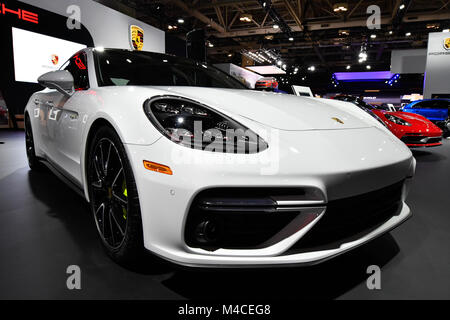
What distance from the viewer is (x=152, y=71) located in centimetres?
219

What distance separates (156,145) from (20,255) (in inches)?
38.3

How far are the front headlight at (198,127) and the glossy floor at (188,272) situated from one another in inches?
17.5

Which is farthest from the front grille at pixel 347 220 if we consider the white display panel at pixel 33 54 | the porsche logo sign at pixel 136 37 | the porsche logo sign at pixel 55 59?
the porsche logo sign at pixel 136 37

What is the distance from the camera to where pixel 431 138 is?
4375mm

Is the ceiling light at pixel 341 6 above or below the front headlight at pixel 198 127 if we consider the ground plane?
above

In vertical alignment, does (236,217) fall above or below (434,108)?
below

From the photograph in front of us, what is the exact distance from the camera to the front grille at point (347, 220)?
1124mm

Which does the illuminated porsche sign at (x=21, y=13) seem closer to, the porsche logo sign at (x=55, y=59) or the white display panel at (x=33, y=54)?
the white display panel at (x=33, y=54)

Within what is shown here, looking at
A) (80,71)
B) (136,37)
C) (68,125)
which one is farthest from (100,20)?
(68,125)

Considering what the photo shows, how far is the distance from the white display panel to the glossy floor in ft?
22.1

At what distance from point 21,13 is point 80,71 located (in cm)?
674

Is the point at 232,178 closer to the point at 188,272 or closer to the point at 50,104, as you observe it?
the point at 188,272

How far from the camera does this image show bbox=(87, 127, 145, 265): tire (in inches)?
47.8
